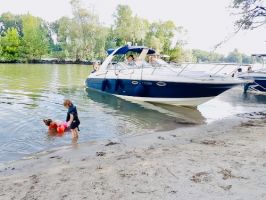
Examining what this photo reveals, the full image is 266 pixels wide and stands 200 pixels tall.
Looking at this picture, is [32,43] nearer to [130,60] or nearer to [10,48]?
[10,48]

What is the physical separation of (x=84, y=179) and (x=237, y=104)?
15.8 metres

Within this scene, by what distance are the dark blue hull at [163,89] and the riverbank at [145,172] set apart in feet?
22.9

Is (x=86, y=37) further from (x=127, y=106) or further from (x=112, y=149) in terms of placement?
(x=112, y=149)

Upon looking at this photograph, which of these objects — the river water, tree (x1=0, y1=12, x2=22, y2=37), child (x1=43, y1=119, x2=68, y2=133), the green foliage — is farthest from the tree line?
child (x1=43, y1=119, x2=68, y2=133)

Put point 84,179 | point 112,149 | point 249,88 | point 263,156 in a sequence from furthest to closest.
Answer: point 249,88
point 112,149
point 263,156
point 84,179

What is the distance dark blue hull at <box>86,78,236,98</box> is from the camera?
1645cm

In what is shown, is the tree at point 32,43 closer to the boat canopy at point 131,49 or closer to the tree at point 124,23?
the tree at point 124,23

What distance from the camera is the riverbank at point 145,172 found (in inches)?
208

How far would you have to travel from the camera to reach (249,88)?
26.6 m

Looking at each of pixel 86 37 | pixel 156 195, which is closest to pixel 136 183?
pixel 156 195

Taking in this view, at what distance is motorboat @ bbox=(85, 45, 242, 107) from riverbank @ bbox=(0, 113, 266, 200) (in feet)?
22.9

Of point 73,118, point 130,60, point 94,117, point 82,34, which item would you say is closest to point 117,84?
point 130,60

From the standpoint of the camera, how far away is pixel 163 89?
1769 centimetres

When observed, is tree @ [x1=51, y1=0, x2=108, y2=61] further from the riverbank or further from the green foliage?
the riverbank
